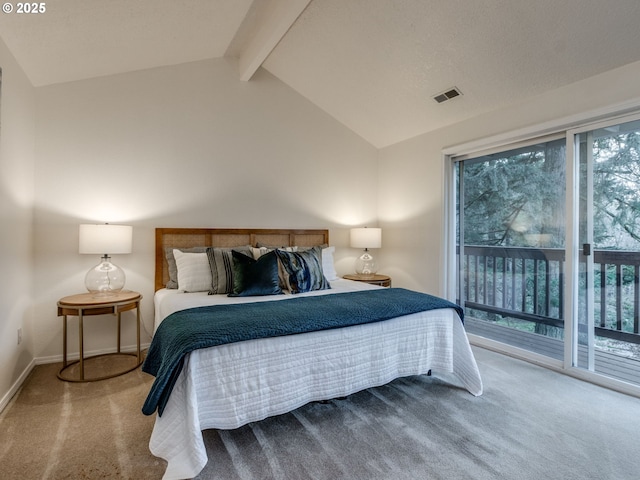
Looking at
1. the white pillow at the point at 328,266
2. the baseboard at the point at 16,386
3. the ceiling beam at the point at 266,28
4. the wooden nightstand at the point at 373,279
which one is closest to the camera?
the baseboard at the point at 16,386

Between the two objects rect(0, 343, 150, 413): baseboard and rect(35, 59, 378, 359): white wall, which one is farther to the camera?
rect(35, 59, 378, 359): white wall

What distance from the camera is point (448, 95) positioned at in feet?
11.0

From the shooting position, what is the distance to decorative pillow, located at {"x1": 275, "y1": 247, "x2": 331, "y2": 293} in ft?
10.0

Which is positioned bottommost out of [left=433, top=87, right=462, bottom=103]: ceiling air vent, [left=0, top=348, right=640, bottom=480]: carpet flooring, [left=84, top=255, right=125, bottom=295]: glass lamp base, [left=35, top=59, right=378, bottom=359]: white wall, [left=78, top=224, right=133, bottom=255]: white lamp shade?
[left=0, top=348, right=640, bottom=480]: carpet flooring

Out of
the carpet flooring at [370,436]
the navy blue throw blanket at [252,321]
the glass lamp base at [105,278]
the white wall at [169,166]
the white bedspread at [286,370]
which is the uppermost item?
the white wall at [169,166]

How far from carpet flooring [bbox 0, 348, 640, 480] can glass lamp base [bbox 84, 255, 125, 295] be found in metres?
0.75

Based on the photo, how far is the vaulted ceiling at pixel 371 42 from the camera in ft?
7.55

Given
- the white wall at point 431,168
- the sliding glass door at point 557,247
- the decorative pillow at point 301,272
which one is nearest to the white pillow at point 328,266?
the decorative pillow at point 301,272

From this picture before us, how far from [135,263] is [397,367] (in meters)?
2.59

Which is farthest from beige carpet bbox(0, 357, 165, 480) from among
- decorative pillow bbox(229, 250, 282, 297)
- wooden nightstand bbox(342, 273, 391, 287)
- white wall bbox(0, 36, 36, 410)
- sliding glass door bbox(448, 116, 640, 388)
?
sliding glass door bbox(448, 116, 640, 388)

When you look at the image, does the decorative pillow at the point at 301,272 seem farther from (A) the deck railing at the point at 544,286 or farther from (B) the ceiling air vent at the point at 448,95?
(B) the ceiling air vent at the point at 448,95

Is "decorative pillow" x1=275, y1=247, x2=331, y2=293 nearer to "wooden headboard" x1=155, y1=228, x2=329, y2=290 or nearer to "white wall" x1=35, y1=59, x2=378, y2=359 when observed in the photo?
"wooden headboard" x1=155, y1=228, x2=329, y2=290

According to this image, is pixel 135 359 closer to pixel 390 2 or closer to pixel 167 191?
pixel 167 191

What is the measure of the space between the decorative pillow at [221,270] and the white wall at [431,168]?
2246 mm
